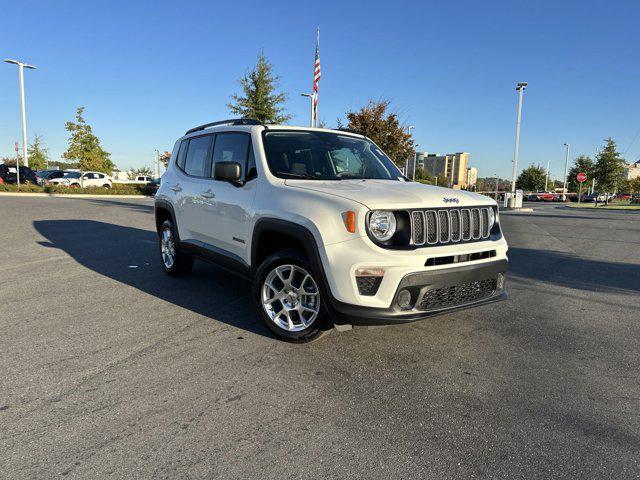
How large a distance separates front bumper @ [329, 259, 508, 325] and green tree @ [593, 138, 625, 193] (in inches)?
1831

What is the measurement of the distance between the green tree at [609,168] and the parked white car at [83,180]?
43951 millimetres

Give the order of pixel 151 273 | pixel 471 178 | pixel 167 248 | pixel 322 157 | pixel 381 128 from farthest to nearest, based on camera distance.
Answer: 1. pixel 471 178
2. pixel 381 128
3. pixel 151 273
4. pixel 167 248
5. pixel 322 157

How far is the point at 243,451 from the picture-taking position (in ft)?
7.80

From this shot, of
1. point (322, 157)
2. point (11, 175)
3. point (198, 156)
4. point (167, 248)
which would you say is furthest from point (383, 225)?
point (11, 175)

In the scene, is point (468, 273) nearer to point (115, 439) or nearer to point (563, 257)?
point (115, 439)

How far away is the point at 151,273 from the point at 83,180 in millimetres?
31328

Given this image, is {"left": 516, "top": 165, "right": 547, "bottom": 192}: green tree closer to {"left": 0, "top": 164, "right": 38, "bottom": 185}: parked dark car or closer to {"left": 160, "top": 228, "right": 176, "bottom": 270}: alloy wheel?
{"left": 0, "top": 164, "right": 38, "bottom": 185}: parked dark car

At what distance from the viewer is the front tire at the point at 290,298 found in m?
3.61

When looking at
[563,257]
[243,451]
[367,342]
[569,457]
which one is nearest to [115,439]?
[243,451]

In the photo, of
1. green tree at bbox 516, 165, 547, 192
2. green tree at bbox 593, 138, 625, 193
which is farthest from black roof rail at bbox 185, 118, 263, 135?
green tree at bbox 516, 165, 547, 192

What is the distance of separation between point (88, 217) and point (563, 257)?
13.3 meters

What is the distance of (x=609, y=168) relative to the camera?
41812 millimetres

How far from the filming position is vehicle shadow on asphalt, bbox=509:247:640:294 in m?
6.41

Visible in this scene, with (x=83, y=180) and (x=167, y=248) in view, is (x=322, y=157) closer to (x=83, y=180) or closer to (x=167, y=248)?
(x=167, y=248)
